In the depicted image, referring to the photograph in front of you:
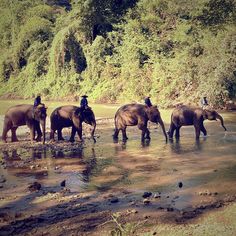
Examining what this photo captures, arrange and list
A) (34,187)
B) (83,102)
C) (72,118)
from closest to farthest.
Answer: (34,187) < (83,102) < (72,118)

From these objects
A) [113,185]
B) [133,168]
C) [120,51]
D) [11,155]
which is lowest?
[113,185]

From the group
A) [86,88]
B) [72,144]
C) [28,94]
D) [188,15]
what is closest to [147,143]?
[72,144]

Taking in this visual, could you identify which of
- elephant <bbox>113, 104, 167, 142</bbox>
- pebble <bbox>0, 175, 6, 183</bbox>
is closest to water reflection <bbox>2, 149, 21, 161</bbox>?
pebble <bbox>0, 175, 6, 183</bbox>

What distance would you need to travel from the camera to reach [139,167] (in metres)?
11.3

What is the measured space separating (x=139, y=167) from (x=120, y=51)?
24545mm

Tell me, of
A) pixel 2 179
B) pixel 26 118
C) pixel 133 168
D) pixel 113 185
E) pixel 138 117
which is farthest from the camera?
pixel 26 118

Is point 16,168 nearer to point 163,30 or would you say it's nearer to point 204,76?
point 204,76

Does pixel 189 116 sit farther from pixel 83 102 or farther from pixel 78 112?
pixel 78 112

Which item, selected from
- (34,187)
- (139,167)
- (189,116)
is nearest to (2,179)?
(34,187)

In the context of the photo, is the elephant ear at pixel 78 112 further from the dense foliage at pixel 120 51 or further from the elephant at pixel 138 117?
the dense foliage at pixel 120 51

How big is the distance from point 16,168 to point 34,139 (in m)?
4.72

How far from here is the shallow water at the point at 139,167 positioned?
912 centimetres

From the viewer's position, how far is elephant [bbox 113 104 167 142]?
15859 mm

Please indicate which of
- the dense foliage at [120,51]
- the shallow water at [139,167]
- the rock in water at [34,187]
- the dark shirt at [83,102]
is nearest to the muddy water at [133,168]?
the shallow water at [139,167]
